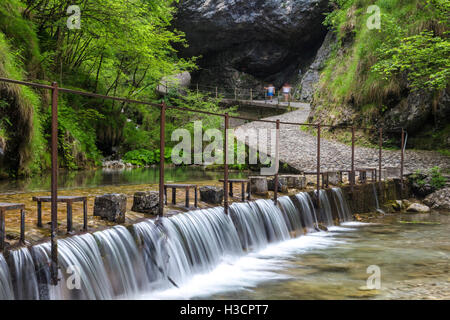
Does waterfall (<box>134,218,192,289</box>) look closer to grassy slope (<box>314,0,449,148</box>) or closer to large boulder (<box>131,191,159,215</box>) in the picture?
large boulder (<box>131,191,159,215</box>)

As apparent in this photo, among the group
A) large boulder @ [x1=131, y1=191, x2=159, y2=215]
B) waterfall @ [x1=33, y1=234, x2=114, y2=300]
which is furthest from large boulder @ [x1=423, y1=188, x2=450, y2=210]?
waterfall @ [x1=33, y1=234, x2=114, y2=300]

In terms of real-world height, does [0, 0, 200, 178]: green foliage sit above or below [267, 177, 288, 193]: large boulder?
above

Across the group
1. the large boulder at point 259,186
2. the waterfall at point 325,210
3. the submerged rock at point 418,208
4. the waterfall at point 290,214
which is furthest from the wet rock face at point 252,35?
the waterfall at point 290,214

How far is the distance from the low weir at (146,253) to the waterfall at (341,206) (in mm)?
2469

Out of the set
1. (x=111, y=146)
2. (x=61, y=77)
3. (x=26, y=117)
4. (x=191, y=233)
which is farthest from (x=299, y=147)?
(x=191, y=233)

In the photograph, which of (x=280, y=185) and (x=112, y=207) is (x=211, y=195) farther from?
(x=280, y=185)

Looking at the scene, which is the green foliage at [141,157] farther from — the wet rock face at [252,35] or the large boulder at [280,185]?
the wet rock face at [252,35]

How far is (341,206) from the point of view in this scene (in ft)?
40.3

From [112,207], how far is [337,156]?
567 inches

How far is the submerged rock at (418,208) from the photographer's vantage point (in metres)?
13.3

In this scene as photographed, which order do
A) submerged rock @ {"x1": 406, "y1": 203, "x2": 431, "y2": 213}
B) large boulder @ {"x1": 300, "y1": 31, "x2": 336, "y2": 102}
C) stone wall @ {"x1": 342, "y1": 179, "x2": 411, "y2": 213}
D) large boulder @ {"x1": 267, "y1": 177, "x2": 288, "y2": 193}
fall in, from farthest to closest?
1. large boulder @ {"x1": 300, "y1": 31, "x2": 336, "y2": 102}
2. submerged rock @ {"x1": 406, "y1": 203, "x2": 431, "y2": 213}
3. stone wall @ {"x1": 342, "y1": 179, "x2": 411, "y2": 213}
4. large boulder @ {"x1": 267, "y1": 177, "x2": 288, "y2": 193}

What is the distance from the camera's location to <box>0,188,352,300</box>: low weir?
4512 mm

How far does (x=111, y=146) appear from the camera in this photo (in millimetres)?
22125

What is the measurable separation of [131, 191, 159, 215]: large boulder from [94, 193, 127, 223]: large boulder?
2.32 ft
